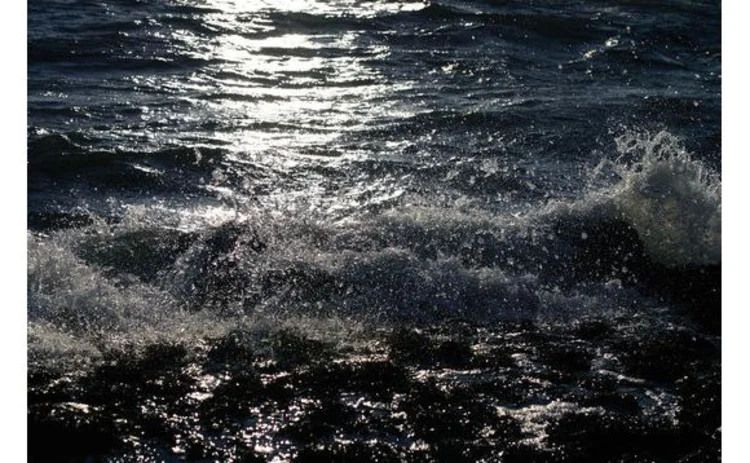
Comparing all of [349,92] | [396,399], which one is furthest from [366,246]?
[349,92]

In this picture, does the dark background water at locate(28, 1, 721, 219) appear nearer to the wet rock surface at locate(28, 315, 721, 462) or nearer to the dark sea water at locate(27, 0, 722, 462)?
the dark sea water at locate(27, 0, 722, 462)

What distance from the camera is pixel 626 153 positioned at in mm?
10602

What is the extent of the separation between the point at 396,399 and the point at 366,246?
2343mm

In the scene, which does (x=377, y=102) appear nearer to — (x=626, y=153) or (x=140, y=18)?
(x=626, y=153)

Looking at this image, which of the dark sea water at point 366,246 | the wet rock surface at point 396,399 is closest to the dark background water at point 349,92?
the dark sea water at point 366,246

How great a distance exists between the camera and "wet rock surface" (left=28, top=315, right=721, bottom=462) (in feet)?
17.8

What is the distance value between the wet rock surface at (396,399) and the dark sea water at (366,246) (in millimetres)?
17

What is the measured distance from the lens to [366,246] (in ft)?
26.5


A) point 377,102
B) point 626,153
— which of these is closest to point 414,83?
point 377,102

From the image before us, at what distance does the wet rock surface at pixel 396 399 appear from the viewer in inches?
213

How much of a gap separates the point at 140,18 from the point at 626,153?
757cm

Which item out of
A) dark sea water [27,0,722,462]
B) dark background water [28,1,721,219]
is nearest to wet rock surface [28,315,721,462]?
dark sea water [27,0,722,462]

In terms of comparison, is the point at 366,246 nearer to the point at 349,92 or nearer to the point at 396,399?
the point at 396,399

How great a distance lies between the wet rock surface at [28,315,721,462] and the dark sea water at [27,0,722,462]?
2 centimetres
